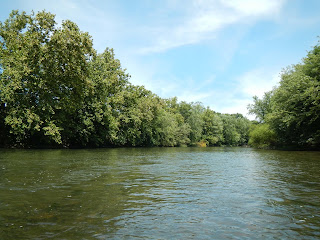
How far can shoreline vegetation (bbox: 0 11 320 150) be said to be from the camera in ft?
123

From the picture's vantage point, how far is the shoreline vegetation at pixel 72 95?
37.4 meters

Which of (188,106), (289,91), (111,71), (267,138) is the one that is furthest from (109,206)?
(188,106)

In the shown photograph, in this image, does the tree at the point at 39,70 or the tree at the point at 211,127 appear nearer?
the tree at the point at 39,70

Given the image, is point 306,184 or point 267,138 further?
point 267,138

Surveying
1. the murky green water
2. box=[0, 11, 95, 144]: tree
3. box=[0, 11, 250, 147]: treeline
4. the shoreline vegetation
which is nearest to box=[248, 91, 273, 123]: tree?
the shoreline vegetation

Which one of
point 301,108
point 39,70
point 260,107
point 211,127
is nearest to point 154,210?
point 39,70

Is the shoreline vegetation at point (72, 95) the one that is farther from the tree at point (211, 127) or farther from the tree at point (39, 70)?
the tree at point (211, 127)

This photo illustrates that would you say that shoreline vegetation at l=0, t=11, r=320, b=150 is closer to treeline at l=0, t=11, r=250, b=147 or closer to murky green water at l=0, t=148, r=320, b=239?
treeline at l=0, t=11, r=250, b=147

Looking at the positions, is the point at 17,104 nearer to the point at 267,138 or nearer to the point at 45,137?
the point at 45,137

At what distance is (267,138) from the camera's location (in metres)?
60.9

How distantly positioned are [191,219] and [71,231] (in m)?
2.66

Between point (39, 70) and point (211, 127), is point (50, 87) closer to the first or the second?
point (39, 70)

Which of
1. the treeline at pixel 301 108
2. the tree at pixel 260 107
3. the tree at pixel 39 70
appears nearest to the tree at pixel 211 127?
the tree at pixel 260 107

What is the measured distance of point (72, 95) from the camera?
1655 inches
